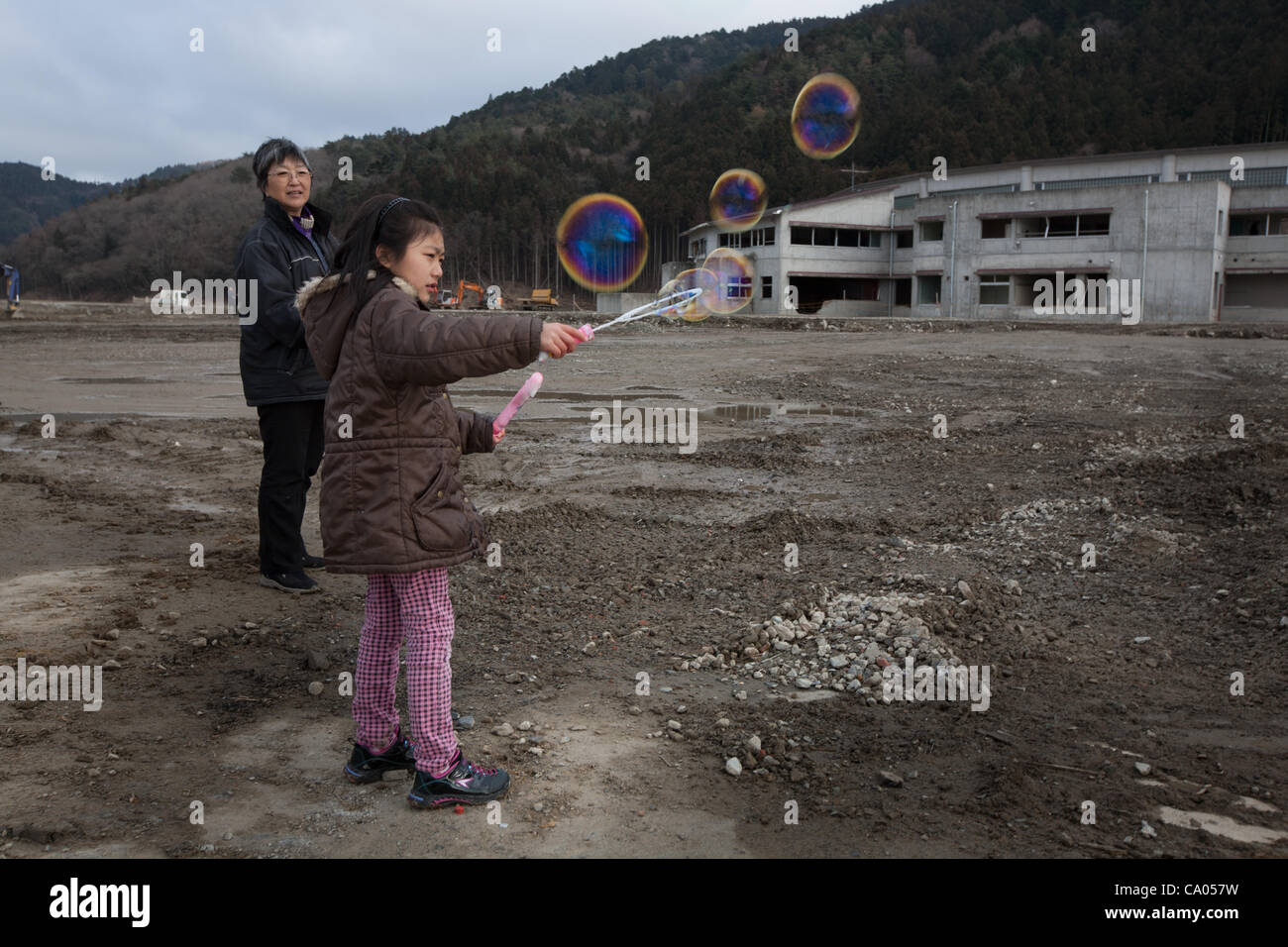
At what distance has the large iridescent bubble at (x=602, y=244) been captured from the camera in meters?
62.9

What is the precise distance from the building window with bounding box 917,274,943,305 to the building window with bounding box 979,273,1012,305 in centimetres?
353

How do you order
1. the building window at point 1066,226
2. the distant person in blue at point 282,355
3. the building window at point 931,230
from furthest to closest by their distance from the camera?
the building window at point 931,230, the building window at point 1066,226, the distant person in blue at point 282,355

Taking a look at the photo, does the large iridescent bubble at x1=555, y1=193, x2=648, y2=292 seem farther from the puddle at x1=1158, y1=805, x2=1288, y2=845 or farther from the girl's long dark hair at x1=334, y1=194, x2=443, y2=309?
the puddle at x1=1158, y1=805, x2=1288, y2=845

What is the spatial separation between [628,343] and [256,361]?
25.0 m

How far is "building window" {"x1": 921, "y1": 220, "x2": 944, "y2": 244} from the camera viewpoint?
165 ft

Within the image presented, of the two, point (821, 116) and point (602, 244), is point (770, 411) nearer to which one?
point (821, 116)

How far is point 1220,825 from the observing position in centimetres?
332

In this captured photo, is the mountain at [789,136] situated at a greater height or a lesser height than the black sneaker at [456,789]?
greater

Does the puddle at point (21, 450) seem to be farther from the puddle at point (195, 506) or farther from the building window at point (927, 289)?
the building window at point (927, 289)

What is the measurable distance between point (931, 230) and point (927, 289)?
3032mm

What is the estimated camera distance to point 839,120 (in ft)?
123

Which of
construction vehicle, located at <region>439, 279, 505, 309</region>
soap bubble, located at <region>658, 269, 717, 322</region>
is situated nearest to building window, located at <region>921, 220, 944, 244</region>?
construction vehicle, located at <region>439, 279, 505, 309</region>

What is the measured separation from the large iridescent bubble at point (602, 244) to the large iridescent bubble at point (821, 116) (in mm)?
23293

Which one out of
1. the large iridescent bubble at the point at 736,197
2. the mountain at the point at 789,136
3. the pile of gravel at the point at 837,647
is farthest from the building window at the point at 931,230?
the pile of gravel at the point at 837,647
